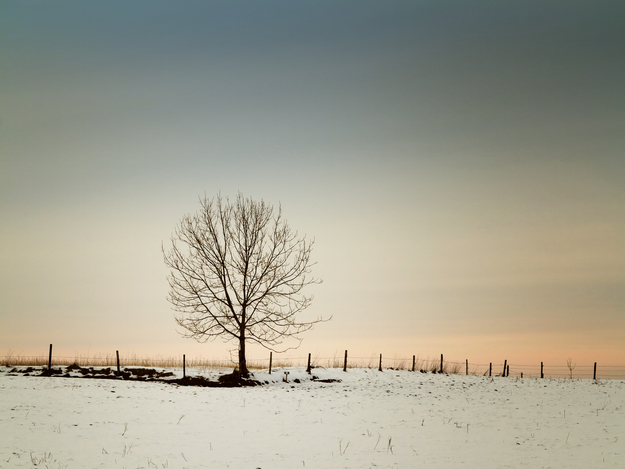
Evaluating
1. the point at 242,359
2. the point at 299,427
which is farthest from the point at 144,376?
the point at 299,427

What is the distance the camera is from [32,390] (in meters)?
23.8

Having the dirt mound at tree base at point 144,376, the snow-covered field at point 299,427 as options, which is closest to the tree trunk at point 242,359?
the dirt mound at tree base at point 144,376

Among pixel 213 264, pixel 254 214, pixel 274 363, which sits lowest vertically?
pixel 274 363

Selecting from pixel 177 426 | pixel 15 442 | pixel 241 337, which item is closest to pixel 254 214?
pixel 241 337

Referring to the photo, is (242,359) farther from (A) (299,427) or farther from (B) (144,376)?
(A) (299,427)

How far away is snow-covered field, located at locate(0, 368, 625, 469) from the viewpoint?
1485 cm

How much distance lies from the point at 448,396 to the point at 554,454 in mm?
12326

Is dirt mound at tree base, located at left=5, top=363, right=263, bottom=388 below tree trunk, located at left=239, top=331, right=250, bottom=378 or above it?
below

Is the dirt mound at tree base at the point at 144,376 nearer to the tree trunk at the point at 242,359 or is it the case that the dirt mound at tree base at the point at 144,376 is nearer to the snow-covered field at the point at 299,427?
the tree trunk at the point at 242,359

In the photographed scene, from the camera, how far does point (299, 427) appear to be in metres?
19.2

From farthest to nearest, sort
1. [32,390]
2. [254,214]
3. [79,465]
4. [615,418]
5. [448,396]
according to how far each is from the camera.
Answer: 1. [254,214]
2. [448,396]
3. [32,390]
4. [615,418]
5. [79,465]

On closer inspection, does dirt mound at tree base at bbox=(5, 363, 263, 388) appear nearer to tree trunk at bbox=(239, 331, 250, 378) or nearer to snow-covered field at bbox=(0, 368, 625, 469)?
tree trunk at bbox=(239, 331, 250, 378)

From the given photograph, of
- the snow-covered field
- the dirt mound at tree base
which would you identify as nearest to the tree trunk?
the dirt mound at tree base

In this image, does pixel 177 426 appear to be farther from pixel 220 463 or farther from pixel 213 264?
pixel 213 264
